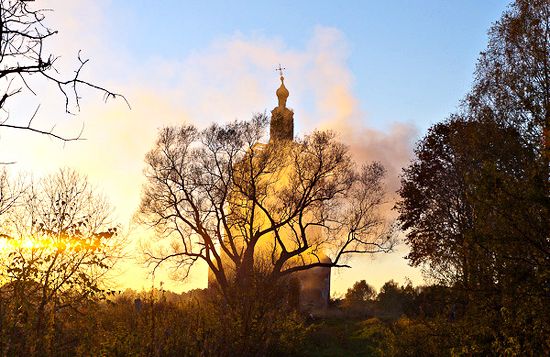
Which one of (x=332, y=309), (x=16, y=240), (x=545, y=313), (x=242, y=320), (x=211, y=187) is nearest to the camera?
(x=545, y=313)

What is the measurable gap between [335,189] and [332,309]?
319 inches

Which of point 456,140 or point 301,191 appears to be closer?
point 456,140

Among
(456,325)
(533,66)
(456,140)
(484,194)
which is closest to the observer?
(484,194)

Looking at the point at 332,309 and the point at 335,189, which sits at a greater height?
the point at 335,189

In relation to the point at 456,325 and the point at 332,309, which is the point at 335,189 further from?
the point at 456,325

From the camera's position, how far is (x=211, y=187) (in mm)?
28781

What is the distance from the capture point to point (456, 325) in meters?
12.1

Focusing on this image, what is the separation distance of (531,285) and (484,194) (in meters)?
1.69

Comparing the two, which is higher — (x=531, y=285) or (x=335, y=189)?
(x=335, y=189)

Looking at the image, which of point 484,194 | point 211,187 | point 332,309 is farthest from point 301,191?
point 484,194

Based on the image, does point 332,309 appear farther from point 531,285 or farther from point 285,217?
point 531,285

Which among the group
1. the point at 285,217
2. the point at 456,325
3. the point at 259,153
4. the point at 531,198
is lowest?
the point at 456,325

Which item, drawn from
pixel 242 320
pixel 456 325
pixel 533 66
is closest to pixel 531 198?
pixel 456 325

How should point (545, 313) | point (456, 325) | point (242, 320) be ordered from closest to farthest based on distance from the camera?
point (545, 313) < point (456, 325) < point (242, 320)
